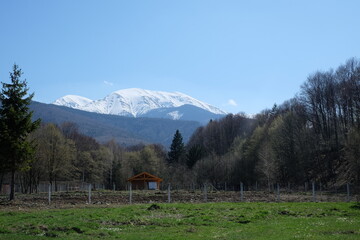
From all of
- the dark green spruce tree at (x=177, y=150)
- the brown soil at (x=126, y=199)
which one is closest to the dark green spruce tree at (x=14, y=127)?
the brown soil at (x=126, y=199)

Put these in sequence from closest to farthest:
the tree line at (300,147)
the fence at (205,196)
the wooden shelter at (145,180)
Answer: the fence at (205,196)
the tree line at (300,147)
the wooden shelter at (145,180)

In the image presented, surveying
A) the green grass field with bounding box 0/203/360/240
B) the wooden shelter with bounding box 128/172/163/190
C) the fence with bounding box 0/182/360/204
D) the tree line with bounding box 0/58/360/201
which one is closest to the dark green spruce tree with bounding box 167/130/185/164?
the tree line with bounding box 0/58/360/201

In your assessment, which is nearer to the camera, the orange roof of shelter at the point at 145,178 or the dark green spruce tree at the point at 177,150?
the orange roof of shelter at the point at 145,178

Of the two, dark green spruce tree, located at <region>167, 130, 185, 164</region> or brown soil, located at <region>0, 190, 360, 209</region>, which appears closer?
brown soil, located at <region>0, 190, 360, 209</region>

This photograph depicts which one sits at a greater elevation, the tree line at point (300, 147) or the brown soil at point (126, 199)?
the tree line at point (300, 147)

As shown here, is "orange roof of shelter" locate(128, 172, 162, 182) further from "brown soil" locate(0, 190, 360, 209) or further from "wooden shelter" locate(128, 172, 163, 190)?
"brown soil" locate(0, 190, 360, 209)

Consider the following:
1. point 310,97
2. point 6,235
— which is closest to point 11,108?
point 6,235

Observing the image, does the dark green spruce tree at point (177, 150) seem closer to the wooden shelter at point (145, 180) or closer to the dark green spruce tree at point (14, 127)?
the wooden shelter at point (145, 180)

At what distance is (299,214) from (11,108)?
2456 centimetres

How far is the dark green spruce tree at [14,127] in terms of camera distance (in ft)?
107

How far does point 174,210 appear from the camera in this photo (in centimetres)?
2411

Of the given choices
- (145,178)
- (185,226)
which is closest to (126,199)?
(185,226)

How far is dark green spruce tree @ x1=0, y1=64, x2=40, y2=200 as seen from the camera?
32.5 m

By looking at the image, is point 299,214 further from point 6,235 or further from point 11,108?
point 11,108
